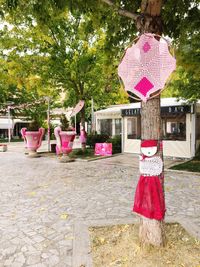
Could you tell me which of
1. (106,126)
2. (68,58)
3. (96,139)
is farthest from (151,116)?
(106,126)

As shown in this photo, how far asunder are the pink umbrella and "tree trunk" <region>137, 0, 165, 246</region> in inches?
9.0

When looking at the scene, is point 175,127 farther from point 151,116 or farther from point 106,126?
point 151,116

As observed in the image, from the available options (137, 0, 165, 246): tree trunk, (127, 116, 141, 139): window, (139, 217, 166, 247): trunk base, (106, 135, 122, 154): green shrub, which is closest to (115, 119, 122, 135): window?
(106, 135, 122, 154): green shrub

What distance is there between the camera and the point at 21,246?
3.93 meters

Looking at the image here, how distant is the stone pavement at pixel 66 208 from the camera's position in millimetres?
3732

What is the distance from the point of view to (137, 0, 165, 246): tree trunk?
3512mm

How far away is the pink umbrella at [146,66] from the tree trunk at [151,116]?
0.23 m

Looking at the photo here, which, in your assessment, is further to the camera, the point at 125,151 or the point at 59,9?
the point at 125,151

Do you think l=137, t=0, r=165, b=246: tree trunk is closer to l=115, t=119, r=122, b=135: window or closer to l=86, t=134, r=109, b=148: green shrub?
l=86, t=134, r=109, b=148: green shrub

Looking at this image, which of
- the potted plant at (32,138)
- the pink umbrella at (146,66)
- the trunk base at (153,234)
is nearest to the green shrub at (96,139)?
the potted plant at (32,138)

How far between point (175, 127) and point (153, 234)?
33.4 ft

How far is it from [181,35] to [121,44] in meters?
1.61

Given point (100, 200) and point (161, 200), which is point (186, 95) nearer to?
point (100, 200)

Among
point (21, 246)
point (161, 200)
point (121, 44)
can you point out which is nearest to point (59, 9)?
point (121, 44)
